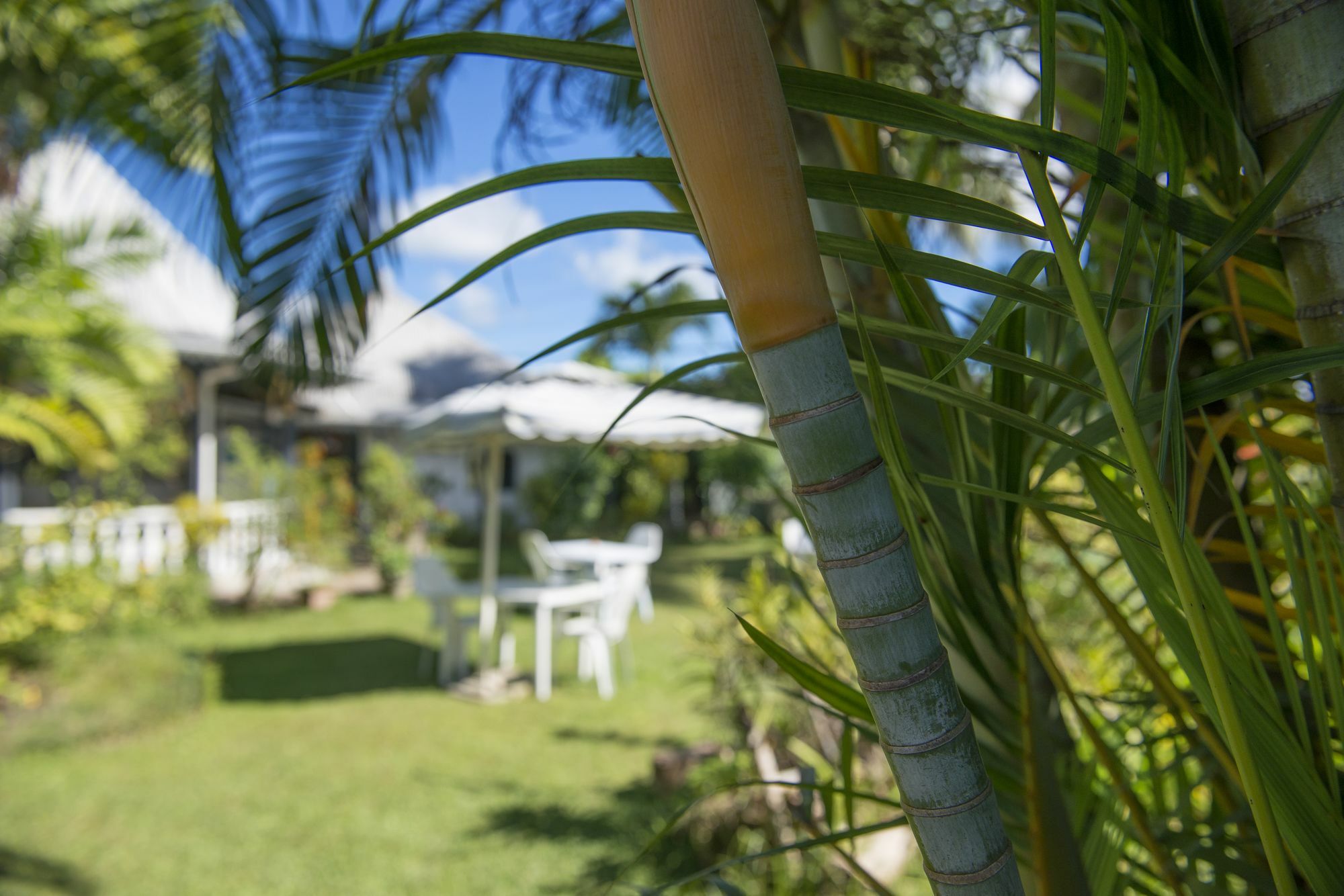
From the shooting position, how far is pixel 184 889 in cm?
353

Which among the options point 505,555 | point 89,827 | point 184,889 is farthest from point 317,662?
point 505,555

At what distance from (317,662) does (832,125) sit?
7.94 m

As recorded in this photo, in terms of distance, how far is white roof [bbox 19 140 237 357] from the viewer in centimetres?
451

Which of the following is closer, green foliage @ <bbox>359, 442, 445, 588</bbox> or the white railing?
the white railing

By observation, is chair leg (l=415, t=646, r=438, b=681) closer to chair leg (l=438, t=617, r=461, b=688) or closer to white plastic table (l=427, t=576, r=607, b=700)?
chair leg (l=438, t=617, r=461, b=688)

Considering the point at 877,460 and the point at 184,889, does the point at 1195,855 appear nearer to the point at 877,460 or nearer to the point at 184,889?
the point at 877,460

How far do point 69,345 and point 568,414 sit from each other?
605 cm

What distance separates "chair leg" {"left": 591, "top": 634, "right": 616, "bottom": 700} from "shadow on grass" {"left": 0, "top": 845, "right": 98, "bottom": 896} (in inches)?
145

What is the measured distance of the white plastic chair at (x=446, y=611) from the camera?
6926 mm

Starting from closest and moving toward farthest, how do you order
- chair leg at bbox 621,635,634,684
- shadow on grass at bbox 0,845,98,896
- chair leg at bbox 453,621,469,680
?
shadow on grass at bbox 0,845,98,896
chair leg at bbox 453,621,469,680
chair leg at bbox 621,635,634,684

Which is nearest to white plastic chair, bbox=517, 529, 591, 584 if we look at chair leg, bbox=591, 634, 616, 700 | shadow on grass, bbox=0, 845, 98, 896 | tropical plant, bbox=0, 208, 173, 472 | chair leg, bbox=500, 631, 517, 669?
chair leg, bbox=500, 631, 517, 669

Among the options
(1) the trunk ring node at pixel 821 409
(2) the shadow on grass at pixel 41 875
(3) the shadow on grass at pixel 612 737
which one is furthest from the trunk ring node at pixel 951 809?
(3) the shadow on grass at pixel 612 737

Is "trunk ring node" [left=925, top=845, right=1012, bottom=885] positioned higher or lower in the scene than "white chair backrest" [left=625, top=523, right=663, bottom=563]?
higher

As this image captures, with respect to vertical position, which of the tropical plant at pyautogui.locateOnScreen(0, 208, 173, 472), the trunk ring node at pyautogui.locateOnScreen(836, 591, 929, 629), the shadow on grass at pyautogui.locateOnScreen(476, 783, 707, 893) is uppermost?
the tropical plant at pyautogui.locateOnScreen(0, 208, 173, 472)
